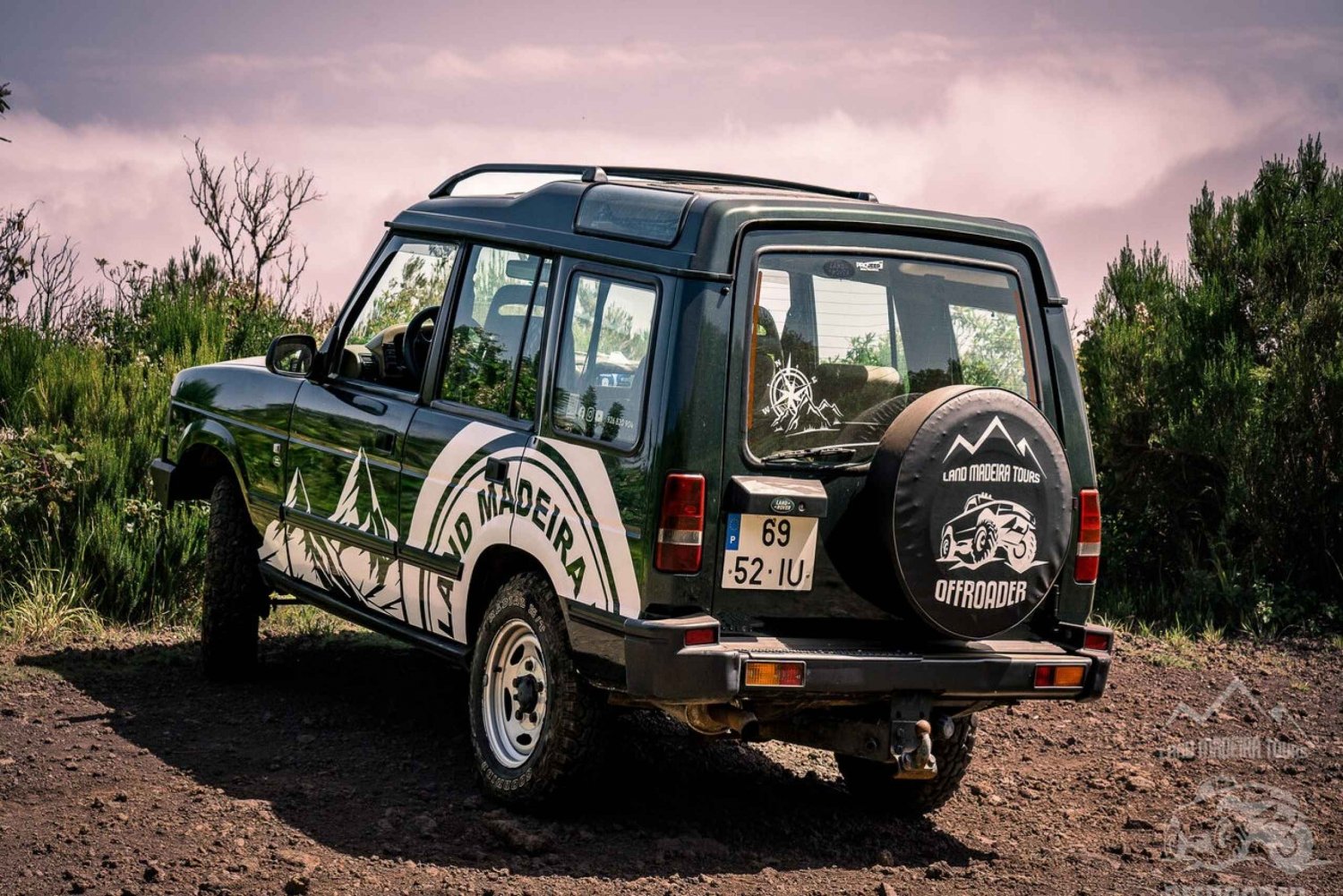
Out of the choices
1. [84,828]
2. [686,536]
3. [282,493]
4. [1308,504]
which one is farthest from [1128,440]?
[84,828]

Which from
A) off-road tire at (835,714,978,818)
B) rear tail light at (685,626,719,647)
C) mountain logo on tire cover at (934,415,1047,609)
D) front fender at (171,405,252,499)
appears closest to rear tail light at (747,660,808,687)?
rear tail light at (685,626,719,647)

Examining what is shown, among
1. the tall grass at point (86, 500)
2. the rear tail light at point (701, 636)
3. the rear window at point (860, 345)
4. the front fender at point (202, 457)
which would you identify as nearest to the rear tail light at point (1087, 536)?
the rear window at point (860, 345)

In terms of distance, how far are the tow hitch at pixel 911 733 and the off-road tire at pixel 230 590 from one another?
141 inches

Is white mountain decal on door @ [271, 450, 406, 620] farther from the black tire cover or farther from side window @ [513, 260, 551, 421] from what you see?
the black tire cover

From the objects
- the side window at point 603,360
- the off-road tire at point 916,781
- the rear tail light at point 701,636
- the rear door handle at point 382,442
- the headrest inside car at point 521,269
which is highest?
the headrest inside car at point 521,269

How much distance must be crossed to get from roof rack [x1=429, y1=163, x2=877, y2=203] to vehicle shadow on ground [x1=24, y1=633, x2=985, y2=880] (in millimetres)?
2285

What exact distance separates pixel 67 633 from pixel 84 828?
3.48 metres

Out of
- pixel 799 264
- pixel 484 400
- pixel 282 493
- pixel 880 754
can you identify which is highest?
pixel 799 264

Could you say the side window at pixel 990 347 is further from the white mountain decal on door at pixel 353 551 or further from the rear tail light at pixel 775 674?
the white mountain decal on door at pixel 353 551

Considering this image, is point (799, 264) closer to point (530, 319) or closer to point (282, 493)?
point (530, 319)

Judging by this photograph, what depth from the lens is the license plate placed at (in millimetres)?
5008

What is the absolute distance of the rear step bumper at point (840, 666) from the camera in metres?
4.88

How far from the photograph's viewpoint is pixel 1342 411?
11227 millimetres

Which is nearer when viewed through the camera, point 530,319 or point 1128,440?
point 530,319
